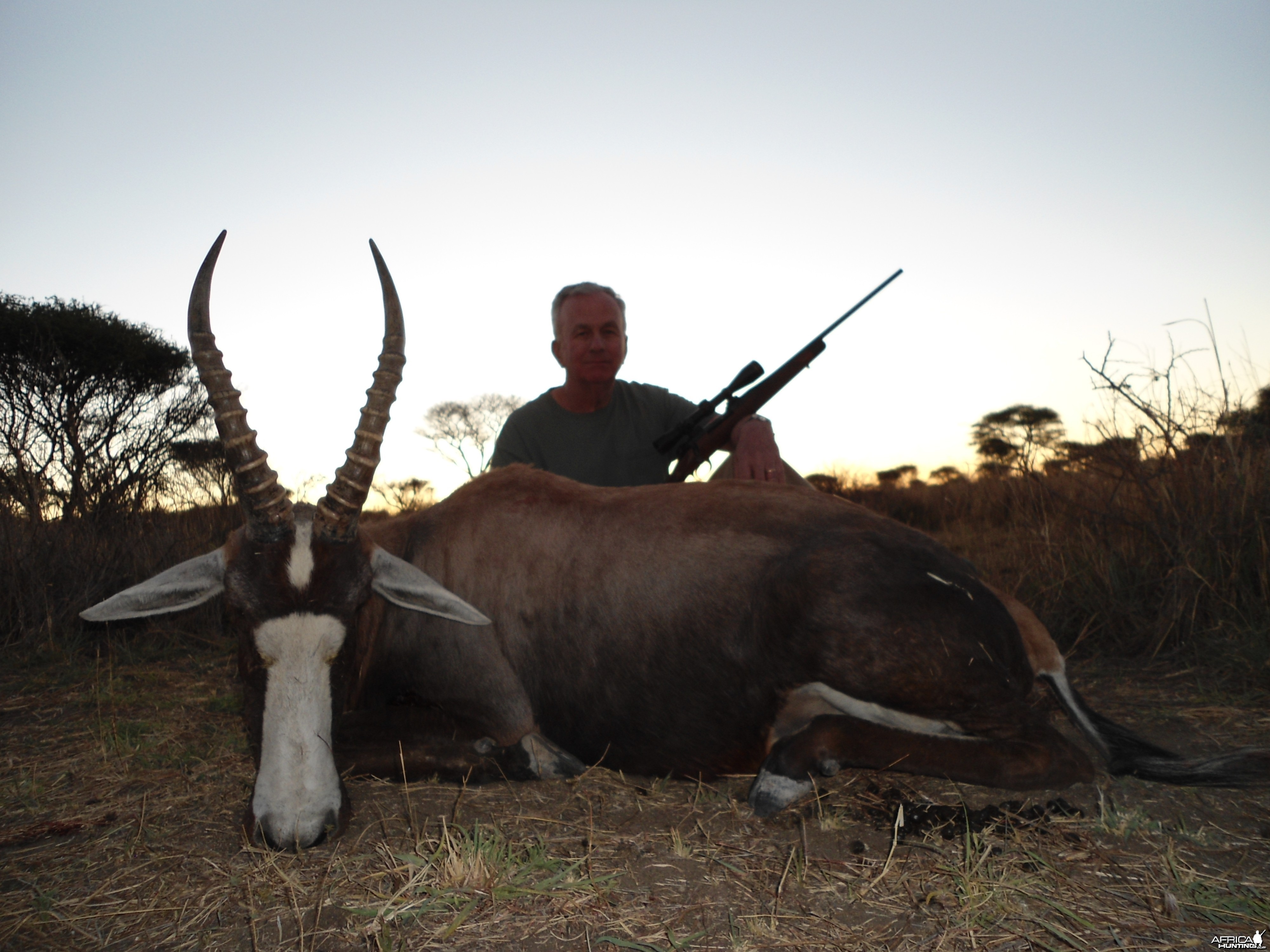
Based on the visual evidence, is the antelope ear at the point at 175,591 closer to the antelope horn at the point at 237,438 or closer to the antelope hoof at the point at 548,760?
the antelope horn at the point at 237,438

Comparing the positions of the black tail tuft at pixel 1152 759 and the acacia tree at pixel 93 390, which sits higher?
the acacia tree at pixel 93 390

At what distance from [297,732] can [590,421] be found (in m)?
3.76

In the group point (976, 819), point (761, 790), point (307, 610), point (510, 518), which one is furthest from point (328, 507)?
point (976, 819)

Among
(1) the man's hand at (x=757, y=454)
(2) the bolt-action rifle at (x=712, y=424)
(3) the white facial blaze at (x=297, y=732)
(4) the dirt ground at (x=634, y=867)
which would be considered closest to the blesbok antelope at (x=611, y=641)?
(3) the white facial blaze at (x=297, y=732)

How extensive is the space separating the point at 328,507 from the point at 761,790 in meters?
1.71

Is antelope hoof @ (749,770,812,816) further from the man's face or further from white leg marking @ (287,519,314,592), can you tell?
the man's face

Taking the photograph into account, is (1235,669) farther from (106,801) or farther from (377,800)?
(106,801)

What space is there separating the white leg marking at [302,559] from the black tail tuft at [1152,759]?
2.69 m

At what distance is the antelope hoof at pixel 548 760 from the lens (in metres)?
3.11

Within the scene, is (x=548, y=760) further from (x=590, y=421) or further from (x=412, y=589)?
(x=590, y=421)

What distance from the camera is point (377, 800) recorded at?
2793 millimetres

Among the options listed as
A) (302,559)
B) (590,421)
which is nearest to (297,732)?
(302,559)

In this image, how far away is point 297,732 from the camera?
235cm

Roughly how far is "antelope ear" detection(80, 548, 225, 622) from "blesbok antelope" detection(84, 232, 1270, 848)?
0.01 m
